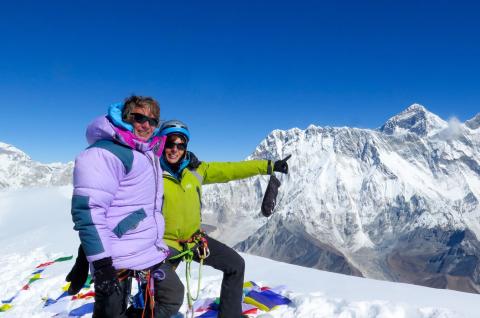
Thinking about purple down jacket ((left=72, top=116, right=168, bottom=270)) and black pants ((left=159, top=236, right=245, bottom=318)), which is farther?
black pants ((left=159, top=236, right=245, bottom=318))

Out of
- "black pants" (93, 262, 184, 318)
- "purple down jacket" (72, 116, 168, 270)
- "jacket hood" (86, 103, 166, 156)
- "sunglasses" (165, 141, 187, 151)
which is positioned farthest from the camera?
"sunglasses" (165, 141, 187, 151)

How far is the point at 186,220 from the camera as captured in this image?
6812 mm

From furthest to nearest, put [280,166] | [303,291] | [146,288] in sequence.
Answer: [303,291], [280,166], [146,288]

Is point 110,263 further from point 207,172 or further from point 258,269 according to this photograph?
point 258,269

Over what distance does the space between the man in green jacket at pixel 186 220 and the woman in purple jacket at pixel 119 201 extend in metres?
0.77

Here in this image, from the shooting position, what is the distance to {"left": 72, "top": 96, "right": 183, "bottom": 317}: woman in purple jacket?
471 centimetres

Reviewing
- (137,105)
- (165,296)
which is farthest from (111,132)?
(165,296)

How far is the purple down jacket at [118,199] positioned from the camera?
15.4 ft

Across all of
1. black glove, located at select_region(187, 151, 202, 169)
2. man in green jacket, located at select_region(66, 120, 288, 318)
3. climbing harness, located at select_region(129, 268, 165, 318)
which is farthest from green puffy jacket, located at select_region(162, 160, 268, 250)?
climbing harness, located at select_region(129, 268, 165, 318)

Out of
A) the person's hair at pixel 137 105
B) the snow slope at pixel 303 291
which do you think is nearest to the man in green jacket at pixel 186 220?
the person's hair at pixel 137 105

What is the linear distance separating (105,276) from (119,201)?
3.15 ft

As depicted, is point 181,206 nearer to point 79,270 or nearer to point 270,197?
point 79,270

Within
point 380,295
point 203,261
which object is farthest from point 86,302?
point 380,295

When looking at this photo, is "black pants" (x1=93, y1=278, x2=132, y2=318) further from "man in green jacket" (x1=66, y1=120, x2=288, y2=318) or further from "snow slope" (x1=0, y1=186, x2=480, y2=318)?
"snow slope" (x1=0, y1=186, x2=480, y2=318)
